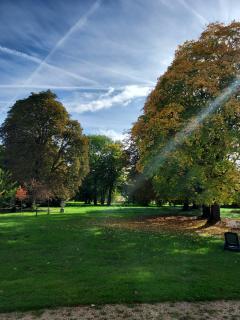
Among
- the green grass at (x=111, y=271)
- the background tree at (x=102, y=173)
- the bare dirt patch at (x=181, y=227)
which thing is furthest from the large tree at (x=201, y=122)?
the background tree at (x=102, y=173)

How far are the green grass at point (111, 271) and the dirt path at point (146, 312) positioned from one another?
34 cm

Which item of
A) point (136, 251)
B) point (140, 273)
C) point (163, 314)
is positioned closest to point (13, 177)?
point (136, 251)

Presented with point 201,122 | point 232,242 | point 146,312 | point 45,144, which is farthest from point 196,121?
point 45,144

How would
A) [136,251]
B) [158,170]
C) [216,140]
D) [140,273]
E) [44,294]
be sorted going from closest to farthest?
[44,294], [140,273], [136,251], [216,140], [158,170]

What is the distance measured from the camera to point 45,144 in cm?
5034

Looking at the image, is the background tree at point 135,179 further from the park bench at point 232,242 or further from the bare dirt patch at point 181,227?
the park bench at point 232,242

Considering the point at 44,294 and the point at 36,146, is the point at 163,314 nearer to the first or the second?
the point at 44,294

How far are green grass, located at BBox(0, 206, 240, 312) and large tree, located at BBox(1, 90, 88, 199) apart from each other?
98.2ft

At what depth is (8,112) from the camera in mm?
51281

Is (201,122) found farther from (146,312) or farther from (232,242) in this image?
(146,312)

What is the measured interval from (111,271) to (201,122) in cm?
1309

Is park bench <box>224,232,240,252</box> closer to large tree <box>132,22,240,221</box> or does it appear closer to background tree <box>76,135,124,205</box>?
large tree <box>132,22,240,221</box>

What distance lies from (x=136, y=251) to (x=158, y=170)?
9871 millimetres

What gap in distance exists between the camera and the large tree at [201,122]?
73.1ft
